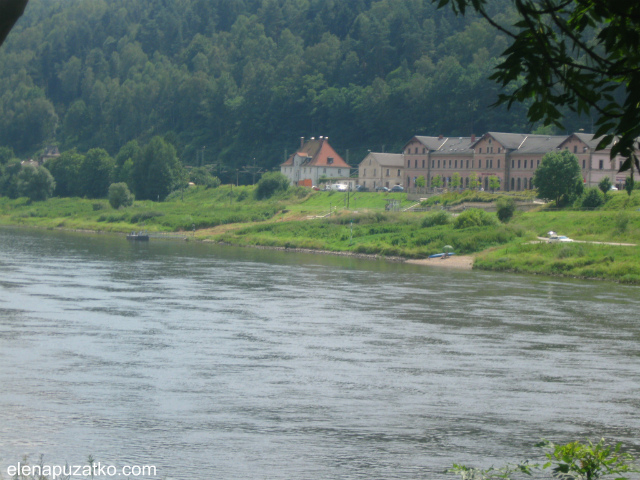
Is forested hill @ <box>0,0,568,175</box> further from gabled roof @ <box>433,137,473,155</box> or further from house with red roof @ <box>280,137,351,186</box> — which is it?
gabled roof @ <box>433,137,473,155</box>

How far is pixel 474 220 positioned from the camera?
216 ft

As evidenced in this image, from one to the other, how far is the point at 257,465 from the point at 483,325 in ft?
57.7

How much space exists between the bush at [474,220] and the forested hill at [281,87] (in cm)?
3851

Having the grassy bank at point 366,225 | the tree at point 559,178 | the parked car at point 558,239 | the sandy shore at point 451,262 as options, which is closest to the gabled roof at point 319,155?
the grassy bank at point 366,225

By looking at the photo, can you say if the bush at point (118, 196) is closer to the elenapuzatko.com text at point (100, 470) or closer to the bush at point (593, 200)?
the bush at point (593, 200)

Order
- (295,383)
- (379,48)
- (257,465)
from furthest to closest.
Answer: (379,48) < (295,383) < (257,465)

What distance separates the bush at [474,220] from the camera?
65438mm

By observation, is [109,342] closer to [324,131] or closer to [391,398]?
[391,398]

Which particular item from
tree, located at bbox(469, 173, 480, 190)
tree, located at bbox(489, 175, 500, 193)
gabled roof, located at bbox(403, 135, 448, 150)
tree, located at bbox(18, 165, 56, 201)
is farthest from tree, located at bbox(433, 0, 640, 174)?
tree, located at bbox(18, 165, 56, 201)

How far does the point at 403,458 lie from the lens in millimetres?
16609

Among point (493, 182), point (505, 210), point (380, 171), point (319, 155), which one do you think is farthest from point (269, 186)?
point (505, 210)

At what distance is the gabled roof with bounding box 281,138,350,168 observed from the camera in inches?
4543

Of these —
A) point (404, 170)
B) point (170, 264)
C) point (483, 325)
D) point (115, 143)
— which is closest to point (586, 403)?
point (483, 325)

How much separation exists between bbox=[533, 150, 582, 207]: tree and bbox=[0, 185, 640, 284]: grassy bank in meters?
2.61
